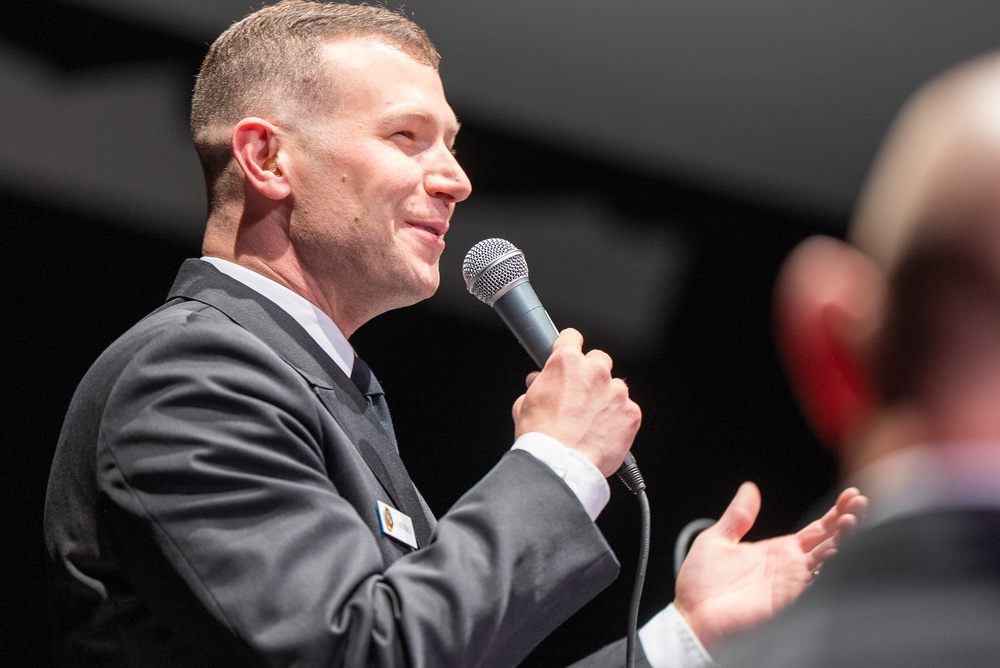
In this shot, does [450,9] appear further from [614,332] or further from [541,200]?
[614,332]

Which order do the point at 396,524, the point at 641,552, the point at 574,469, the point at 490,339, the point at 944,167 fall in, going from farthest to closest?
the point at 490,339 → the point at 641,552 → the point at 396,524 → the point at 574,469 → the point at 944,167

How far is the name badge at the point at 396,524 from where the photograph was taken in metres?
1.37

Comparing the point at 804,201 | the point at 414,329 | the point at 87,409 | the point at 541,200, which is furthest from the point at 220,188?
the point at 804,201

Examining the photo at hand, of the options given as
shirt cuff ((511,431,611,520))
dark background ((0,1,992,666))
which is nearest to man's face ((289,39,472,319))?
shirt cuff ((511,431,611,520))

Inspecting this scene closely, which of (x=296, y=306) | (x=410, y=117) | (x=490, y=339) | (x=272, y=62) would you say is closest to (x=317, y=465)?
(x=296, y=306)

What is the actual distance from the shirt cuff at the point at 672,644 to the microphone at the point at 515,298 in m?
0.20

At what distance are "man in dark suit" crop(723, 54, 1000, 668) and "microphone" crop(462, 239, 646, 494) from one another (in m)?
0.80

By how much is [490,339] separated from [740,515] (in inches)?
51.1

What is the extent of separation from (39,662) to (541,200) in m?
1.58

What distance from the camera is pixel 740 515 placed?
1579mm

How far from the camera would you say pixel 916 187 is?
67 centimetres

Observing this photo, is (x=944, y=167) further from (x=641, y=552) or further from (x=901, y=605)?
(x=641, y=552)

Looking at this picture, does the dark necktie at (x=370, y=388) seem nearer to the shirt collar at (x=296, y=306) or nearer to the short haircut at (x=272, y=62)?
the shirt collar at (x=296, y=306)

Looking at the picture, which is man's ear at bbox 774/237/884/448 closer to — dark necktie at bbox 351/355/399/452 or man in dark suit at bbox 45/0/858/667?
man in dark suit at bbox 45/0/858/667
